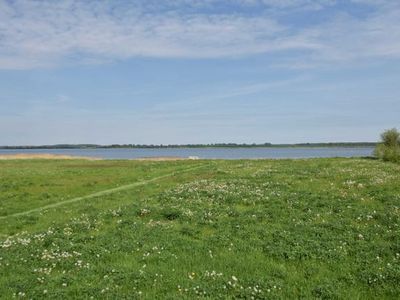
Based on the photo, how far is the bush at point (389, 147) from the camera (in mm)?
67562

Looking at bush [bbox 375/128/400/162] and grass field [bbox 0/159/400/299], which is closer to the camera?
grass field [bbox 0/159/400/299]

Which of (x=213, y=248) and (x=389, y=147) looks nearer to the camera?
(x=213, y=248)

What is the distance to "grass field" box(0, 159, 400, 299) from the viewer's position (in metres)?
10.9

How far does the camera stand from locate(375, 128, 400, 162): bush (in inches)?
2660

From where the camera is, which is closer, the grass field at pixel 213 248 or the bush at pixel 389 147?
the grass field at pixel 213 248

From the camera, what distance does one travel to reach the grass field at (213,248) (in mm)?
10867

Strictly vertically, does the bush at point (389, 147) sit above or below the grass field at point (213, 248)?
above

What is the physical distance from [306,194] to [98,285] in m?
15.8

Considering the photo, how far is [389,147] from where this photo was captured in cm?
7312

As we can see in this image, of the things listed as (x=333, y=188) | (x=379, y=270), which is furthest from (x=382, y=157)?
(x=379, y=270)

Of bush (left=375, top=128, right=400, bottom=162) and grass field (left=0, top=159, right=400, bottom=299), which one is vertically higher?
bush (left=375, top=128, right=400, bottom=162)

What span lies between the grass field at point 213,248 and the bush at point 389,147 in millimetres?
45788

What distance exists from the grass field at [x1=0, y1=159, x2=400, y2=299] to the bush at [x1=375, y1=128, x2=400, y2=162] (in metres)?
45.8

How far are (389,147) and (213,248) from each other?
6598 centimetres
